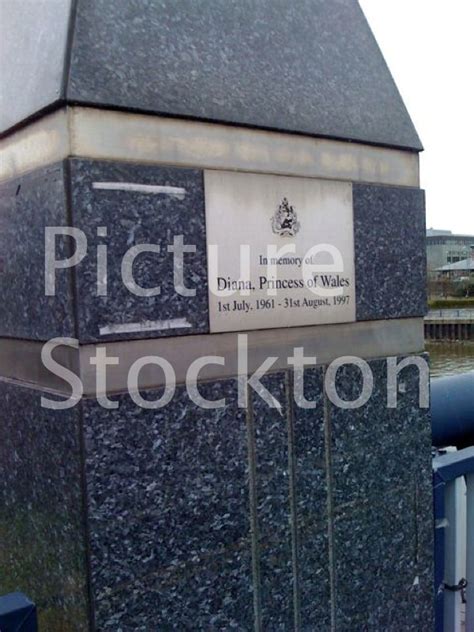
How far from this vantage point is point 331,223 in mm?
2137

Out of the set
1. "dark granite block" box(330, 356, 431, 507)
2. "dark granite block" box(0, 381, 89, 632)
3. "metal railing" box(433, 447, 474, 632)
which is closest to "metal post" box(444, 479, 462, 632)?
"metal railing" box(433, 447, 474, 632)

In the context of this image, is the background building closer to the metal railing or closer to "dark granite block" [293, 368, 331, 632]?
the metal railing

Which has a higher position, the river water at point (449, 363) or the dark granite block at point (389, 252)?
the dark granite block at point (389, 252)

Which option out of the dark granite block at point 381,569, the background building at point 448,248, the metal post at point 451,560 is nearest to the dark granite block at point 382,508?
the dark granite block at point 381,569

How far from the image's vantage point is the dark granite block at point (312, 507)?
2066 mm

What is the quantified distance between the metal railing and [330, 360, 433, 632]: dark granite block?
0.08 meters

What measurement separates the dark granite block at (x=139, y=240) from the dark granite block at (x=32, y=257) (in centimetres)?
5

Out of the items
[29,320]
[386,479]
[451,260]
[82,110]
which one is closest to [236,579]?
[386,479]

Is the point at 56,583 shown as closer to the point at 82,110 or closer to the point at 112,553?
the point at 112,553

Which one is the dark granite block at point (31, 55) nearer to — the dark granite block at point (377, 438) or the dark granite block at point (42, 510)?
the dark granite block at point (42, 510)

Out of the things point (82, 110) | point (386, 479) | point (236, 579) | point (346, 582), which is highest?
point (82, 110)

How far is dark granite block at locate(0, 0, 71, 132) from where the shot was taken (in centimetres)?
163

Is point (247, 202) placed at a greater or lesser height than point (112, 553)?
greater

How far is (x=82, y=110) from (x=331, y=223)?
0.90 meters
